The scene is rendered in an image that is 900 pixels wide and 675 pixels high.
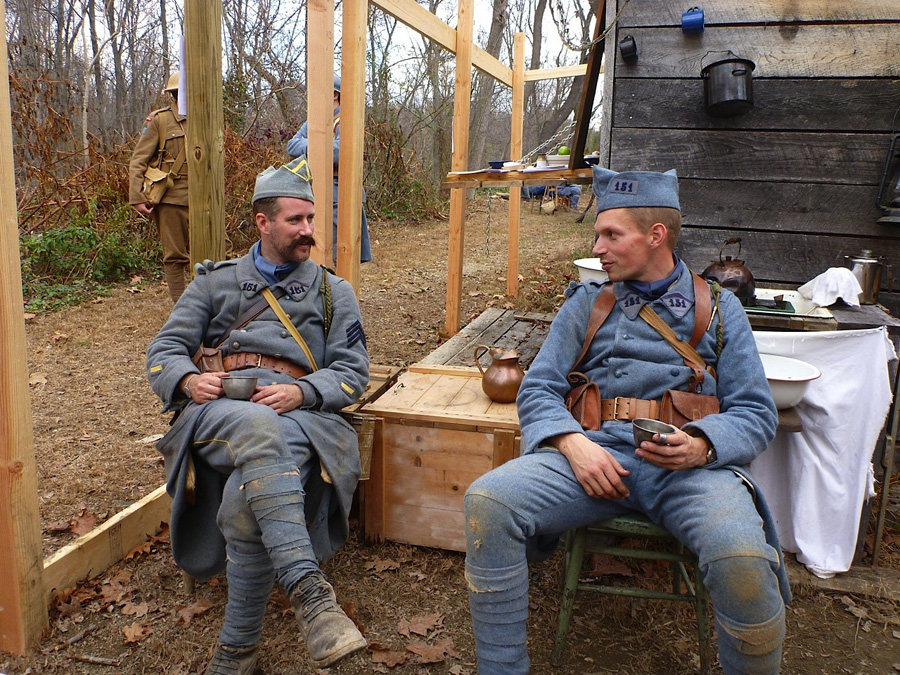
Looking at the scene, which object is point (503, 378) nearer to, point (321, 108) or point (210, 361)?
point (210, 361)

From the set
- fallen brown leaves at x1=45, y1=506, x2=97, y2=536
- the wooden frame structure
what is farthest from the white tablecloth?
fallen brown leaves at x1=45, y1=506, x2=97, y2=536

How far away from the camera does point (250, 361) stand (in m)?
2.81

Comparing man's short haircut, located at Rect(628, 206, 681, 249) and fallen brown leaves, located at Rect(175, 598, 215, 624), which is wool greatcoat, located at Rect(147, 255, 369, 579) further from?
man's short haircut, located at Rect(628, 206, 681, 249)

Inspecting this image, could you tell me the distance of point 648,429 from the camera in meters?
2.21

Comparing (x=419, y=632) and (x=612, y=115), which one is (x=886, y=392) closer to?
(x=419, y=632)

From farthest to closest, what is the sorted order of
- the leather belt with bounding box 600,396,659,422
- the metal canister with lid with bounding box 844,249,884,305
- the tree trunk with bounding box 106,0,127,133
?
the tree trunk with bounding box 106,0,127,133 → the metal canister with lid with bounding box 844,249,884,305 → the leather belt with bounding box 600,396,659,422

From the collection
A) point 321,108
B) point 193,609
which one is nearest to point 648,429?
point 193,609

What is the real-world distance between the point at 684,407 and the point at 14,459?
2321mm

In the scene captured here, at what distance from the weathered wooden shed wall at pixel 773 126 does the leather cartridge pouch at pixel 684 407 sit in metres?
2.40

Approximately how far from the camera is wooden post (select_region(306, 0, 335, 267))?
3.77m

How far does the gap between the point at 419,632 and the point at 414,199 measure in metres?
12.2

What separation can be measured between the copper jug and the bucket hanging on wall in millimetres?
2200

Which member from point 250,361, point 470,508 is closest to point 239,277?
point 250,361

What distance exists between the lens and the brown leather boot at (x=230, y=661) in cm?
237
